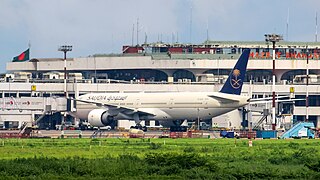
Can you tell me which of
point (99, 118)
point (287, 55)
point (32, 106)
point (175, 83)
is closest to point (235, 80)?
point (99, 118)

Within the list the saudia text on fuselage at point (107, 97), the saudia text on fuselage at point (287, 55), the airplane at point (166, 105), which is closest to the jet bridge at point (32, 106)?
the airplane at point (166, 105)

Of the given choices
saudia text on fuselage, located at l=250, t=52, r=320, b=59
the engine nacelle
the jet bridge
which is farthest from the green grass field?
saudia text on fuselage, located at l=250, t=52, r=320, b=59

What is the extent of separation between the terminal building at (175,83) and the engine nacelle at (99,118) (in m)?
7.30

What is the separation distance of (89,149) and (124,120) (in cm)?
6245

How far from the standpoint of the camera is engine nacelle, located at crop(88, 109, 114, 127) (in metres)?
150

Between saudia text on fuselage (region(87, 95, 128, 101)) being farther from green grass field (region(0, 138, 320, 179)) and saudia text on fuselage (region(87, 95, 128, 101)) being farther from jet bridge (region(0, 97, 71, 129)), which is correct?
green grass field (region(0, 138, 320, 179))

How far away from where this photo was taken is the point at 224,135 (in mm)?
129000

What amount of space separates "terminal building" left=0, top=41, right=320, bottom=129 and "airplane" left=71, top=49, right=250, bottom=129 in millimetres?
4472

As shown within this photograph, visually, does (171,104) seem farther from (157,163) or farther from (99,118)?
(157,163)

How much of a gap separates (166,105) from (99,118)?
9091 millimetres

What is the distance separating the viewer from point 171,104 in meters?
149

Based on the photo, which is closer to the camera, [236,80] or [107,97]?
[236,80]

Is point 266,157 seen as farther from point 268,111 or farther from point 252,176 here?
point 268,111

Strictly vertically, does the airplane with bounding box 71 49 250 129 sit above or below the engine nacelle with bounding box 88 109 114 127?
above
